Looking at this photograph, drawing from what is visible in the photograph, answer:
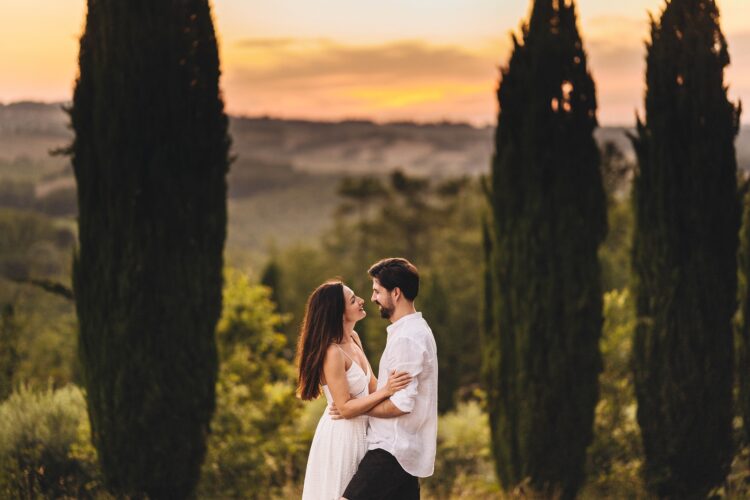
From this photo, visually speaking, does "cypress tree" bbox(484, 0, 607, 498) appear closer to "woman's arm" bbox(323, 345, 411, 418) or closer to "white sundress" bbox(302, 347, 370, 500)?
"white sundress" bbox(302, 347, 370, 500)

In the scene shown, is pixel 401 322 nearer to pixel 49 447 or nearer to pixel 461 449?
pixel 49 447

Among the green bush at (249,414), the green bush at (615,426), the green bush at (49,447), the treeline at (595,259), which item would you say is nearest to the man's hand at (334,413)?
the green bush at (49,447)

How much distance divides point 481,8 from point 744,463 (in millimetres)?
7747

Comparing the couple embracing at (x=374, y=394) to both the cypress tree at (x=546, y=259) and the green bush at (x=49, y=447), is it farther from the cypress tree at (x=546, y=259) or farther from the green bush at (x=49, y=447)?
the cypress tree at (x=546, y=259)

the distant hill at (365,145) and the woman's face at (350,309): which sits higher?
the distant hill at (365,145)

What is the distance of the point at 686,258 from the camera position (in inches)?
413

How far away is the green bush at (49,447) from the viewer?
373 inches

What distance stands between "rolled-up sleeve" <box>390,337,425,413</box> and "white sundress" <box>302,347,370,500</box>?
39 cm

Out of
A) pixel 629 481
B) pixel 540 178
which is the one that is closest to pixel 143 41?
pixel 540 178

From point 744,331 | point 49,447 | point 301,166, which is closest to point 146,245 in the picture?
point 49,447

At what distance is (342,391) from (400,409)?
0.37m

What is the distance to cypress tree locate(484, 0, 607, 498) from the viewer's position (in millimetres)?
10836

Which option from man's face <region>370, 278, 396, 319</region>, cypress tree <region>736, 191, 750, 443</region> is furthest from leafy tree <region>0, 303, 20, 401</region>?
cypress tree <region>736, 191, 750, 443</region>

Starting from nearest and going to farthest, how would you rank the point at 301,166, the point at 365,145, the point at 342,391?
the point at 342,391 → the point at 365,145 → the point at 301,166
